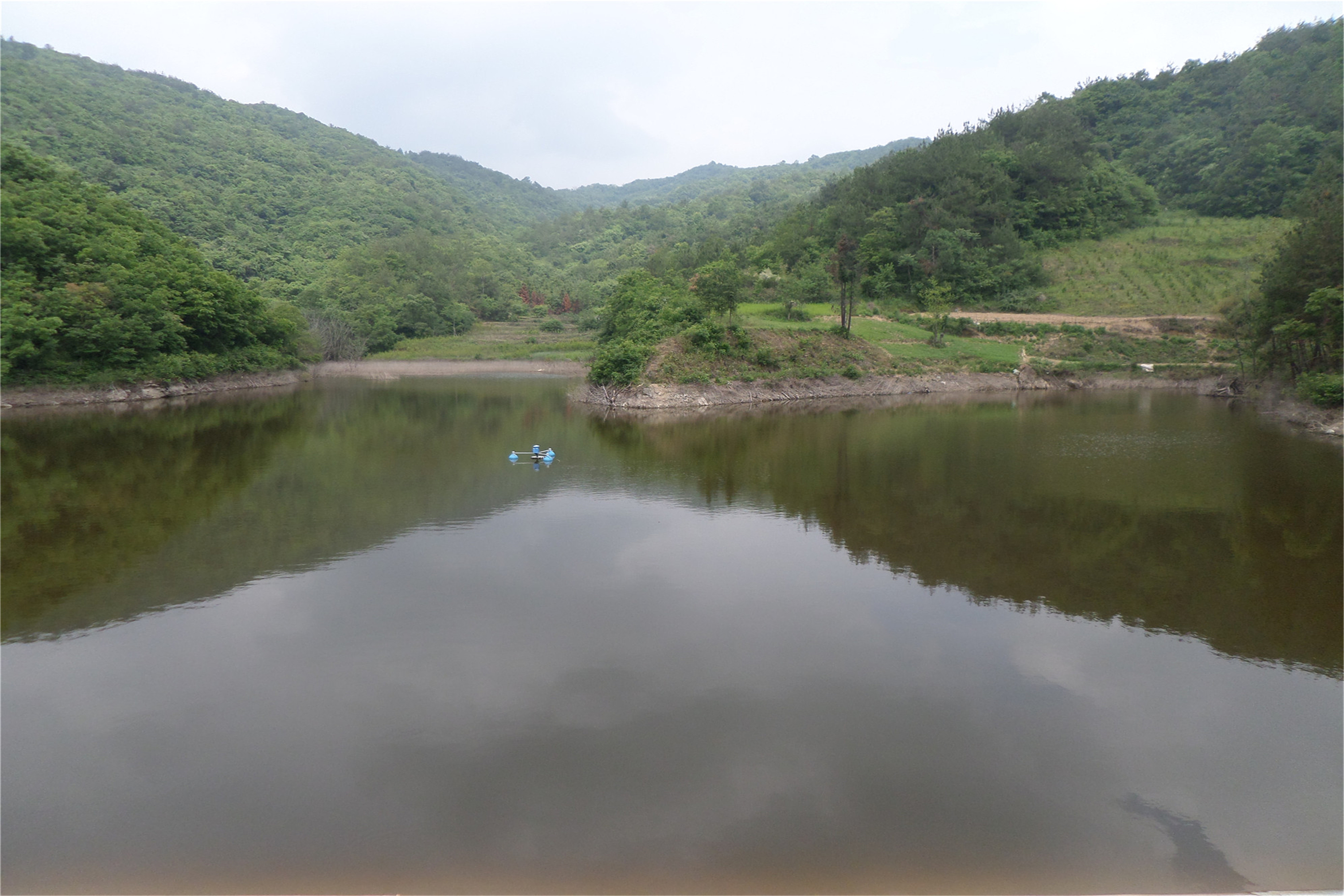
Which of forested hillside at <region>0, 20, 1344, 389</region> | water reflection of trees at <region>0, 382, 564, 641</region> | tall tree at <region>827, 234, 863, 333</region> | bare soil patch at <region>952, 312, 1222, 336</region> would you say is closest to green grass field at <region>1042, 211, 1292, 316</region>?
bare soil patch at <region>952, 312, 1222, 336</region>

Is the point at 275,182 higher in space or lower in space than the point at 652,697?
higher

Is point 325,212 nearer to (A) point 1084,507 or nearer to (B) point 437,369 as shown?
(B) point 437,369

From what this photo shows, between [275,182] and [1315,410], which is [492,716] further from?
[275,182]

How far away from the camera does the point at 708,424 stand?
33.2 m

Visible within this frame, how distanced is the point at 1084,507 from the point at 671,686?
1343 centimetres

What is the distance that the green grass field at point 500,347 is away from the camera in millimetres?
70812

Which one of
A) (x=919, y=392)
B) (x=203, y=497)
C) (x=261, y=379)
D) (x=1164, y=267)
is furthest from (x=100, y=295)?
(x=1164, y=267)

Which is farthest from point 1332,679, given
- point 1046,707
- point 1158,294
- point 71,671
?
point 1158,294

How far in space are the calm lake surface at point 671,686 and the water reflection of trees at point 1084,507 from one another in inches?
5.5

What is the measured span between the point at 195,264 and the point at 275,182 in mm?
71316

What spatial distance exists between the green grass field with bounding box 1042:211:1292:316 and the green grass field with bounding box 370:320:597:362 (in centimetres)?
4187

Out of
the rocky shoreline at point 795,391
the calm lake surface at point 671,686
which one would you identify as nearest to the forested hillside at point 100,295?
the rocky shoreline at point 795,391

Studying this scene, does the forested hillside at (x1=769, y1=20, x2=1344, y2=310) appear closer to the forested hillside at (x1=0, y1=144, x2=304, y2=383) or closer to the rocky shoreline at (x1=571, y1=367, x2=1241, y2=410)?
the rocky shoreline at (x1=571, y1=367, x2=1241, y2=410)

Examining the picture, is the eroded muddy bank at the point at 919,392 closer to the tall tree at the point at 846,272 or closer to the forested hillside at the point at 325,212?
the tall tree at the point at 846,272
